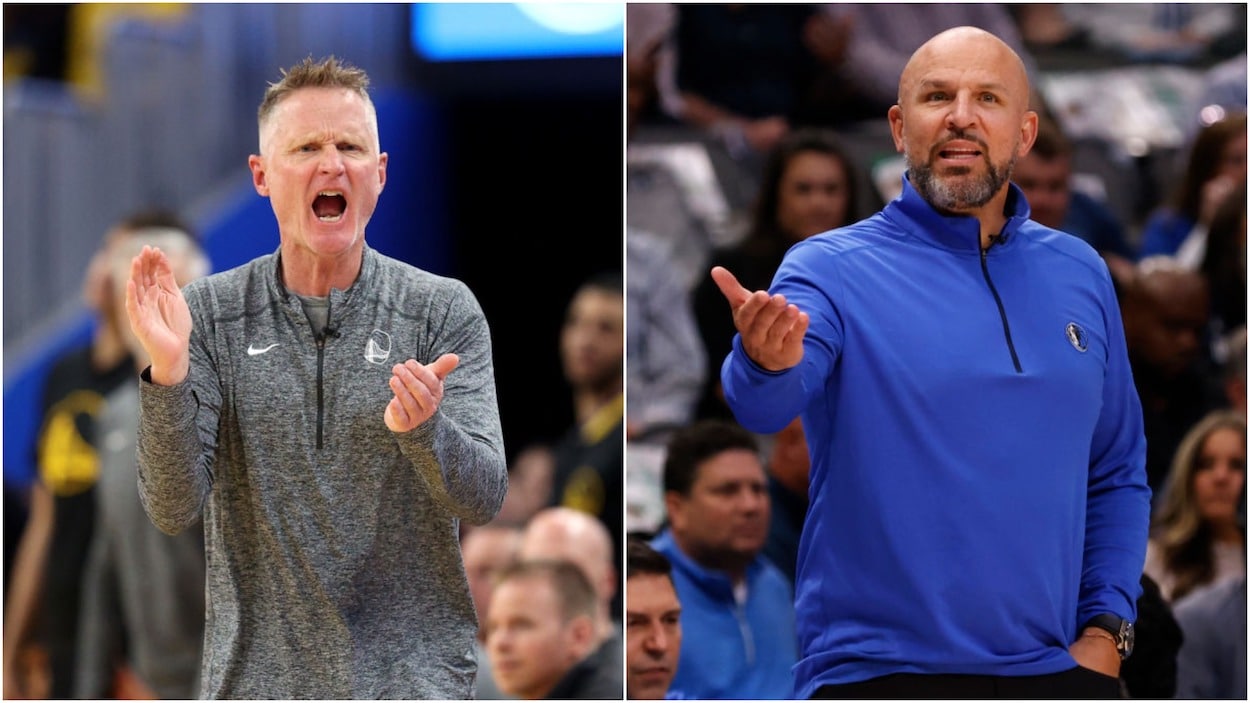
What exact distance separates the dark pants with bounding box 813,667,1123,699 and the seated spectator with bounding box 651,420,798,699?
4.95 ft

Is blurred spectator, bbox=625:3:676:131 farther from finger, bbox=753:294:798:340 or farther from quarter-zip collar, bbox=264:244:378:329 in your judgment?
finger, bbox=753:294:798:340

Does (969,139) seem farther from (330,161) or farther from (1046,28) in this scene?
(1046,28)

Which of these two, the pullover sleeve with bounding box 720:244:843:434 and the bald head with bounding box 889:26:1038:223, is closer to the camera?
the pullover sleeve with bounding box 720:244:843:434

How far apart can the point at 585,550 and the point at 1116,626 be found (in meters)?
2.25

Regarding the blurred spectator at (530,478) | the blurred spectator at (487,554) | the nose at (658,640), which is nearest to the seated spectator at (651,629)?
the nose at (658,640)

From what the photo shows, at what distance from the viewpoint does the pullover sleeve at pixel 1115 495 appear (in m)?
2.50

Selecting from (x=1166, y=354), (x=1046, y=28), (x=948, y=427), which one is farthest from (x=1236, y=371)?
(x=948, y=427)

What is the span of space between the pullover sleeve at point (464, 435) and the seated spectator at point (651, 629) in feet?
5.07

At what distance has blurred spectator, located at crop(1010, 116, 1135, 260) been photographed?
4.27m

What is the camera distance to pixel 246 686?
2.35m

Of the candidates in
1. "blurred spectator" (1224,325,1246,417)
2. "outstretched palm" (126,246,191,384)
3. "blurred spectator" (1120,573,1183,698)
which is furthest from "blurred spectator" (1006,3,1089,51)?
"outstretched palm" (126,246,191,384)

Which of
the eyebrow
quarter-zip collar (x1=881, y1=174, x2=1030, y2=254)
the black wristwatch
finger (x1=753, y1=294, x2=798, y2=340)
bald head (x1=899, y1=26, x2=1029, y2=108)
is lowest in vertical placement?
the black wristwatch

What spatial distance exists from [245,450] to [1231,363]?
309 cm

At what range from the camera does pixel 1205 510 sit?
421cm
